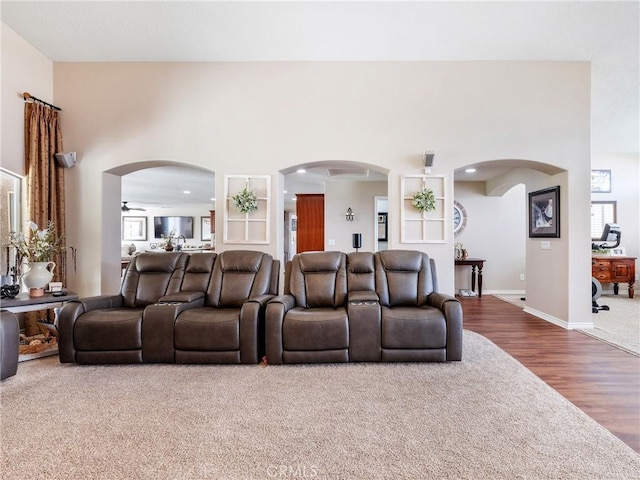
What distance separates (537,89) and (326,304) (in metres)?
4.04

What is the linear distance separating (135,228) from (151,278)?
11550 millimetres

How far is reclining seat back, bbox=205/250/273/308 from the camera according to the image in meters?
3.48

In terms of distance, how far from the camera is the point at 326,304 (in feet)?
11.5

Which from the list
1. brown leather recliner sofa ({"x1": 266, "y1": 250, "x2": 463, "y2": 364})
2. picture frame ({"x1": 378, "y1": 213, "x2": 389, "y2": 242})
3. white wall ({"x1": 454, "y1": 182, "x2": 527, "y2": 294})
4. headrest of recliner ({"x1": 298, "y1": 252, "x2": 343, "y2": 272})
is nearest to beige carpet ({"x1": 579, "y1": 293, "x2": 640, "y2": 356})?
white wall ({"x1": 454, "y1": 182, "x2": 527, "y2": 294})

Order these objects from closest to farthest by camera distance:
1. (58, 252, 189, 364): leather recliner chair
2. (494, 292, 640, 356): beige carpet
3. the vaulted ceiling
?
(58, 252, 189, 364): leather recliner chair
the vaulted ceiling
(494, 292, 640, 356): beige carpet

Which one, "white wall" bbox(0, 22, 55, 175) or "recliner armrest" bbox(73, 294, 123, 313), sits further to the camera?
"white wall" bbox(0, 22, 55, 175)

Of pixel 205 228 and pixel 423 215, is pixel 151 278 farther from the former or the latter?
pixel 205 228

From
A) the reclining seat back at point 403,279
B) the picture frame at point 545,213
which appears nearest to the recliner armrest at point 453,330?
the reclining seat back at point 403,279

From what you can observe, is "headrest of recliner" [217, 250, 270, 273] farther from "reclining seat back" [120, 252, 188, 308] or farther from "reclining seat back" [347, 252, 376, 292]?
"reclining seat back" [347, 252, 376, 292]

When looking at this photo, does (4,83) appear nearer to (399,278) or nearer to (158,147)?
(158,147)

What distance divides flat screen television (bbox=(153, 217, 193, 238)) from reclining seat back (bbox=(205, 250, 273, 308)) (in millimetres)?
10760

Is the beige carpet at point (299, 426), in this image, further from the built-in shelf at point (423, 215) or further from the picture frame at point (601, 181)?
the picture frame at point (601, 181)

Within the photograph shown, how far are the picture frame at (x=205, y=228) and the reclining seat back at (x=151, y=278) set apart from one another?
33.5ft

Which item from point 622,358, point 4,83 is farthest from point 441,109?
point 4,83
